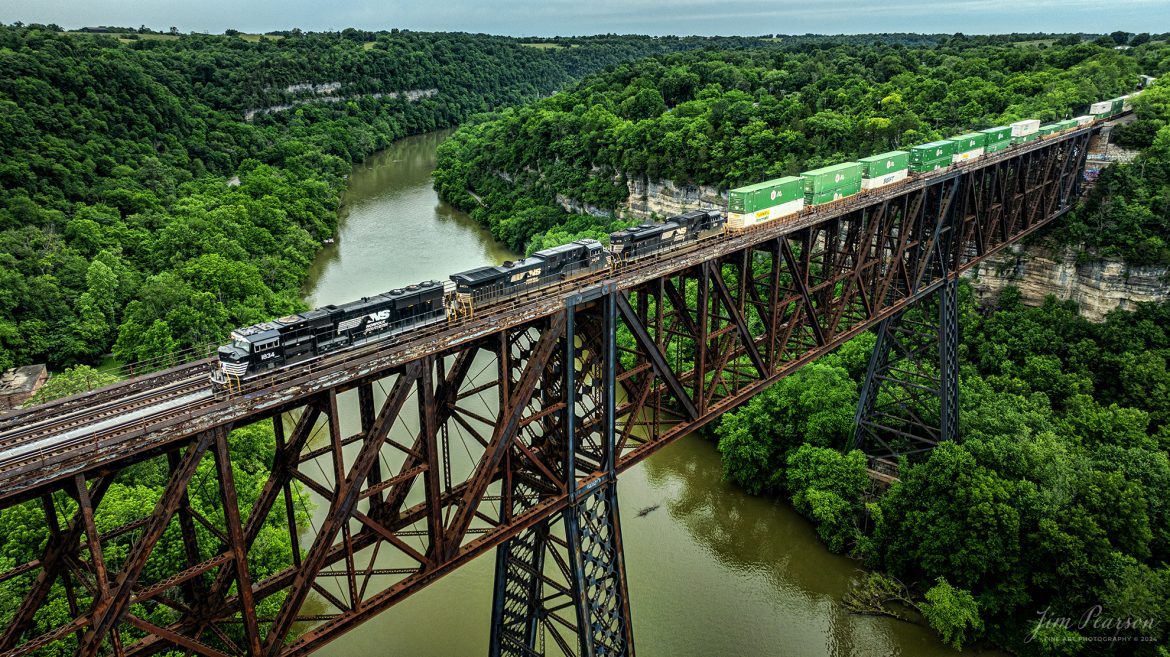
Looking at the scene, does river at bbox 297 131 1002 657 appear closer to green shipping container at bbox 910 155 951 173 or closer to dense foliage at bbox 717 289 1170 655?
dense foliage at bbox 717 289 1170 655

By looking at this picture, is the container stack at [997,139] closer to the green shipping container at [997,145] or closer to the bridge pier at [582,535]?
the green shipping container at [997,145]

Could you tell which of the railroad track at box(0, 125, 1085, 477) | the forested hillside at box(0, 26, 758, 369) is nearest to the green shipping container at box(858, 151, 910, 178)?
the railroad track at box(0, 125, 1085, 477)

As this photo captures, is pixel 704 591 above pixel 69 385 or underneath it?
underneath

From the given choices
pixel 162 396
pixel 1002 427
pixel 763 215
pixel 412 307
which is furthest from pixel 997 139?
pixel 162 396

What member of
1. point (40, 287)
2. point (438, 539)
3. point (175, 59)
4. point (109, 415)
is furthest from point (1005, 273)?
point (175, 59)

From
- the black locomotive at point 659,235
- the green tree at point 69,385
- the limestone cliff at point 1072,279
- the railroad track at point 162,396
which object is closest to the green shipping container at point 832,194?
the black locomotive at point 659,235

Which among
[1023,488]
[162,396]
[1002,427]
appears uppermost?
[162,396]

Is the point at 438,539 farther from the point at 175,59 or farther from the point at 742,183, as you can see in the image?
the point at 175,59

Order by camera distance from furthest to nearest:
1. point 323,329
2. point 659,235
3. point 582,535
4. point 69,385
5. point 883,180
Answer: point 883,180
point 69,385
point 659,235
point 582,535
point 323,329

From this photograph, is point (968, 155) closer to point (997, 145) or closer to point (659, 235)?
point (997, 145)
